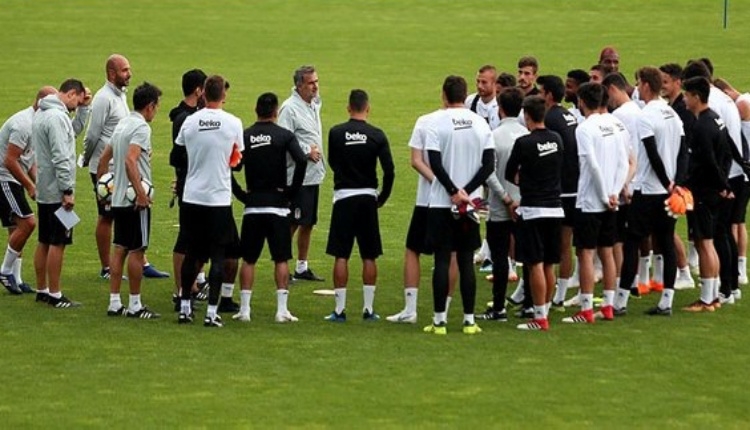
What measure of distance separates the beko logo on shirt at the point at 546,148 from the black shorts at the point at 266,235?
2.52m

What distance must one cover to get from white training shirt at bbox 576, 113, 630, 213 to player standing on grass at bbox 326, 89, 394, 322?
182cm

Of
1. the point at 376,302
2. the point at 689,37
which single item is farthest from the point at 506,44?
the point at 376,302

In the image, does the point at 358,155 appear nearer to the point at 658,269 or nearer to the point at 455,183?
the point at 455,183

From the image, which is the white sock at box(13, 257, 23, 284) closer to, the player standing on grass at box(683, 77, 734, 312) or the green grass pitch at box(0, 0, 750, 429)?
the green grass pitch at box(0, 0, 750, 429)

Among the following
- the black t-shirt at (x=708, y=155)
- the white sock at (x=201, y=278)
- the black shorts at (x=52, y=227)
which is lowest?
the white sock at (x=201, y=278)

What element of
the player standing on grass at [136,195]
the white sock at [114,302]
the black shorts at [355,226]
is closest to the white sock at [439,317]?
the black shorts at [355,226]

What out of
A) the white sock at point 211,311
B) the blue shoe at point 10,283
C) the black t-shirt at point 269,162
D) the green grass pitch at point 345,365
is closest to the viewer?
the green grass pitch at point 345,365

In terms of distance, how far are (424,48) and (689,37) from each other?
24.6ft

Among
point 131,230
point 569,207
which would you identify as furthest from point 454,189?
point 131,230

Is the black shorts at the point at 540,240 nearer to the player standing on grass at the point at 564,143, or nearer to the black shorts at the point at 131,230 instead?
the player standing on grass at the point at 564,143

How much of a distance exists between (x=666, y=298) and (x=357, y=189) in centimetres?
321

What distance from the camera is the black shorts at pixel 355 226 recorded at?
51.8 ft

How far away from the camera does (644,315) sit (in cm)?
1623

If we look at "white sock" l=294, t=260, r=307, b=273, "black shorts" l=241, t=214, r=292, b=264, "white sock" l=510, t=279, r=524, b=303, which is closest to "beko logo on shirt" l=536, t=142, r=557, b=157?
"white sock" l=510, t=279, r=524, b=303
